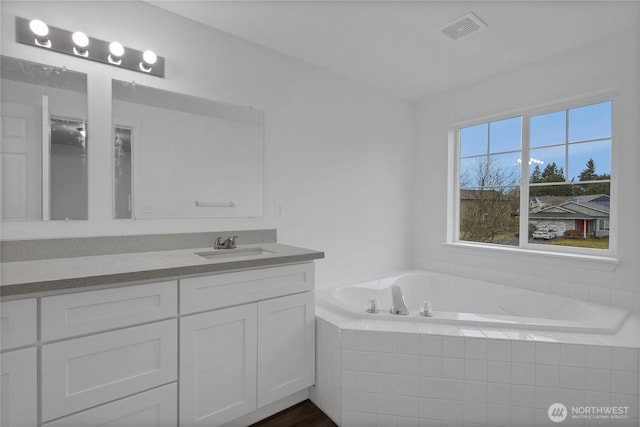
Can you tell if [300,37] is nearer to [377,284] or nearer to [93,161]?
[93,161]

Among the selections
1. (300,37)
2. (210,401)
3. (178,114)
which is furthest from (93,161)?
(300,37)

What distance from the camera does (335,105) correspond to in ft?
9.16

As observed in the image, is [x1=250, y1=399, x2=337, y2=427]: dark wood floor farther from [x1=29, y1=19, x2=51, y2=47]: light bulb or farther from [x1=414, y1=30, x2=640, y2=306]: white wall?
[x1=29, y1=19, x2=51, y2=47]: light bulb

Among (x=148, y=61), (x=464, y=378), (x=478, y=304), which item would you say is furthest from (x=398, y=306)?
(x=148, y=61)

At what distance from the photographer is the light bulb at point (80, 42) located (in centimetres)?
165

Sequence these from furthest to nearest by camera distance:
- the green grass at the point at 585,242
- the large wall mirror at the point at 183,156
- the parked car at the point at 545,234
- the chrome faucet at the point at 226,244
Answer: the parked car at the point at 545,234 → the green grass at the point at 585,242 → the chrome faucet at the point at 226,244 → the large wall mirror at the point at 183,156

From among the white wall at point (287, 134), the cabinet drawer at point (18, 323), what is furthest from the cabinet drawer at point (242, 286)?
the white wall at point (287, 134)

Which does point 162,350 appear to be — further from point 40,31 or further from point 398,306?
point 40,31

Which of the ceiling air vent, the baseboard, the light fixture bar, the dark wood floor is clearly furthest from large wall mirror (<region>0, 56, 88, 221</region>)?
the ceiling air vent

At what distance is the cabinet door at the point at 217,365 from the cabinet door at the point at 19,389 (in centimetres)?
51

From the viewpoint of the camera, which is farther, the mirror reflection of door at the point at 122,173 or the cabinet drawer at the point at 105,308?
the mirror reflection of door at the point at 122,173

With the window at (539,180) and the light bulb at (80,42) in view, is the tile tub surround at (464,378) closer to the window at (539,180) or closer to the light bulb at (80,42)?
the window at (539,180)

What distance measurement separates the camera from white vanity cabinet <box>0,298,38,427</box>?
1.09 meters

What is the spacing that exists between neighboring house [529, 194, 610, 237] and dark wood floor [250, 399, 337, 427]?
2324 millimetres
